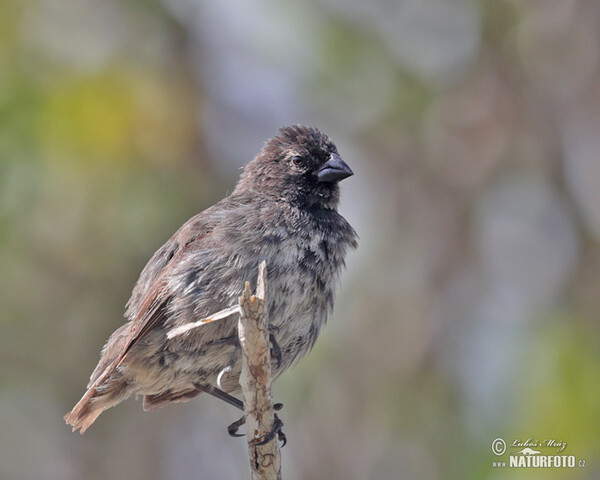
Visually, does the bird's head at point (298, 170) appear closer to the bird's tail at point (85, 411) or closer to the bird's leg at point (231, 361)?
the bird's leg at point (231, 361)

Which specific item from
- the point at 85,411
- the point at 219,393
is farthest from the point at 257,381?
the point at 85,411

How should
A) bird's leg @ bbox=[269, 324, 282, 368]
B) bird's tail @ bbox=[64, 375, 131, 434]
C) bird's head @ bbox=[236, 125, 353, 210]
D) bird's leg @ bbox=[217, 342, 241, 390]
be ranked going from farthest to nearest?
1. bird's head @ bbox=[236, 125, 353, 210]
2. bird's tail @ bbox=[64, 375, 131, 434]
3. bird's leg @ bbox=[217, 342, 241, 390]
4. bird's leg @ bbox=[269, 324, 282, 368]

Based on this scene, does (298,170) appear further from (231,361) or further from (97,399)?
(97,399)

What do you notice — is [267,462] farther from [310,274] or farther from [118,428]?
[118,428]

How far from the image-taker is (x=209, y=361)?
475cm

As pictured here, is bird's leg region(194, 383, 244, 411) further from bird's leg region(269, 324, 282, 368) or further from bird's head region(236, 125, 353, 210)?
bird's head region(236, 125, 353, 210)

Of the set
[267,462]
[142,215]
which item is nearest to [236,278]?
[267,462]

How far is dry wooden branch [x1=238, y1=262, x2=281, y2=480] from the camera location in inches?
151

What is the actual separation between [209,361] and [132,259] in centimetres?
244

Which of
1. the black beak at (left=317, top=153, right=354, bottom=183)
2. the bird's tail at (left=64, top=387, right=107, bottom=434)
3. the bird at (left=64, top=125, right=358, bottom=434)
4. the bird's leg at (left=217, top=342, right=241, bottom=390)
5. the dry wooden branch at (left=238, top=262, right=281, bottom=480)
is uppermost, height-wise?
the black beak at (left=317, top=153, right=354, bottom=183)

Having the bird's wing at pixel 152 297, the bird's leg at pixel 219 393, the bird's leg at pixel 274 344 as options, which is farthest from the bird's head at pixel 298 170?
the bird's leg at pixel 219 393

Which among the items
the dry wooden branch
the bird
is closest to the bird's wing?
the bird

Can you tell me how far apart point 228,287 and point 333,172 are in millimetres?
1128

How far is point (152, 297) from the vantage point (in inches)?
190
